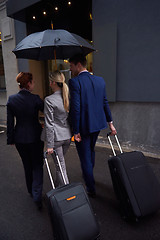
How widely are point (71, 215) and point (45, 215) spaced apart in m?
0.92

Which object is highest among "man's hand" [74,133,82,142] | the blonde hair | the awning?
the awning

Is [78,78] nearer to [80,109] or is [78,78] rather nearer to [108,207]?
[80,109]

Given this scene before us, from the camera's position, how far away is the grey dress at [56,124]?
221 centimetres

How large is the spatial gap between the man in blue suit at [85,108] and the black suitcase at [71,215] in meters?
0.77

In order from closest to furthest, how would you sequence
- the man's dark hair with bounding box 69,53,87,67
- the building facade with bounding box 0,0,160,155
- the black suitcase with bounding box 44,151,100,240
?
1. the black suitcase with bounding box 44,151,100,240
2. the man's dark hair with bounding box 69,53,87,67
3. the building facade with bounding box 0,0,160,155

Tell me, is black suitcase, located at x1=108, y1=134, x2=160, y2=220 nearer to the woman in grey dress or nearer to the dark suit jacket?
the woman in grey dress

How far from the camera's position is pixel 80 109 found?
2422mm

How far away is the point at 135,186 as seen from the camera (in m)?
2.10

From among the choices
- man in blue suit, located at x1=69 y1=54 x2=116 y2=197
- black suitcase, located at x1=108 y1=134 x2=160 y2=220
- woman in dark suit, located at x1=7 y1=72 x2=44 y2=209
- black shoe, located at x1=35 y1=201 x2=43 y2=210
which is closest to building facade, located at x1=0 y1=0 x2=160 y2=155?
man in blue suit, located at x1=69 y1=54 x2=116 y2=197

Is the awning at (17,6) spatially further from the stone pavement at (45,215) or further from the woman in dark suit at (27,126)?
the stone pavement at (45,215)

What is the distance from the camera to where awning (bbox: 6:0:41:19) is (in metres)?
5.69

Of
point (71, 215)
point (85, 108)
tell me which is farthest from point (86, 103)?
point (71, 215)

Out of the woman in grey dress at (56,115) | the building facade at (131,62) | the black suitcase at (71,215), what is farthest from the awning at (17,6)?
the black suitcase at (71,215)

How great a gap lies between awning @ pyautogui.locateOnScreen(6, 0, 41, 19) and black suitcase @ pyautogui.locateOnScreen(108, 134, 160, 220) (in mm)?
5815
